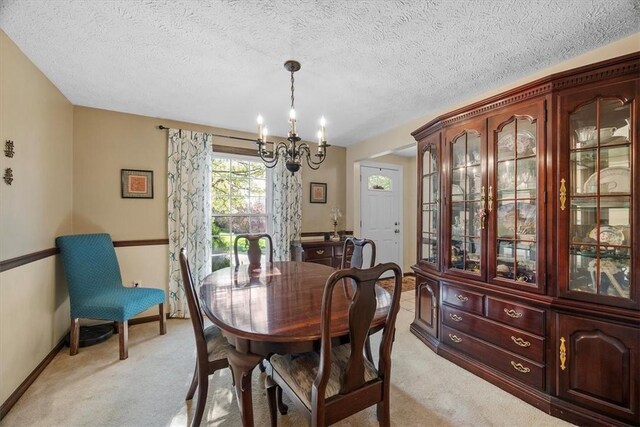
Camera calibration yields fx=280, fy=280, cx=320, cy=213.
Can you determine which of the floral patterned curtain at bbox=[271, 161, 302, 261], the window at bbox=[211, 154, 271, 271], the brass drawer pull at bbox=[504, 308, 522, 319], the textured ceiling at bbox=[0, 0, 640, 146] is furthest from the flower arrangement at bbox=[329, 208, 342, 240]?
the brass drawer pull at bbox=[504, 308, 522, 319]

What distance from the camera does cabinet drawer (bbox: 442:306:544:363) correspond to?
6.26ft

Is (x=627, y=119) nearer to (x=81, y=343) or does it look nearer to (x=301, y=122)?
(x=301, y=122)

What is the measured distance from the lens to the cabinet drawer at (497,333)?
6.26 feet

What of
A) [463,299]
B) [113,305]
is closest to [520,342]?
[463,299]

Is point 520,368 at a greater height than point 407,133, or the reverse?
point 407,133

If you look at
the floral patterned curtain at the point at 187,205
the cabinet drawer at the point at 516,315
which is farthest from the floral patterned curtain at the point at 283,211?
the cabinet drawer at the point at 516,315

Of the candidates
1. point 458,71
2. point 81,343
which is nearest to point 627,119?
point 458,71

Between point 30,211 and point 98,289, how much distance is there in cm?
94

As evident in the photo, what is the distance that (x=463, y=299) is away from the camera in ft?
7.75

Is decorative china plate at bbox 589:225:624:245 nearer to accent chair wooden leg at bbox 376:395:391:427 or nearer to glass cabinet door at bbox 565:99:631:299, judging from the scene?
glass cabinet door at bbox 565:99:631:299

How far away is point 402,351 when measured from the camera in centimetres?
261

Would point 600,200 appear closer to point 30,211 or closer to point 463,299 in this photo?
point 463,299

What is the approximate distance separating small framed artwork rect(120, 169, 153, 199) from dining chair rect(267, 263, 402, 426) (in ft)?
8.85

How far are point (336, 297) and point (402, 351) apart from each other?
1.34 m
